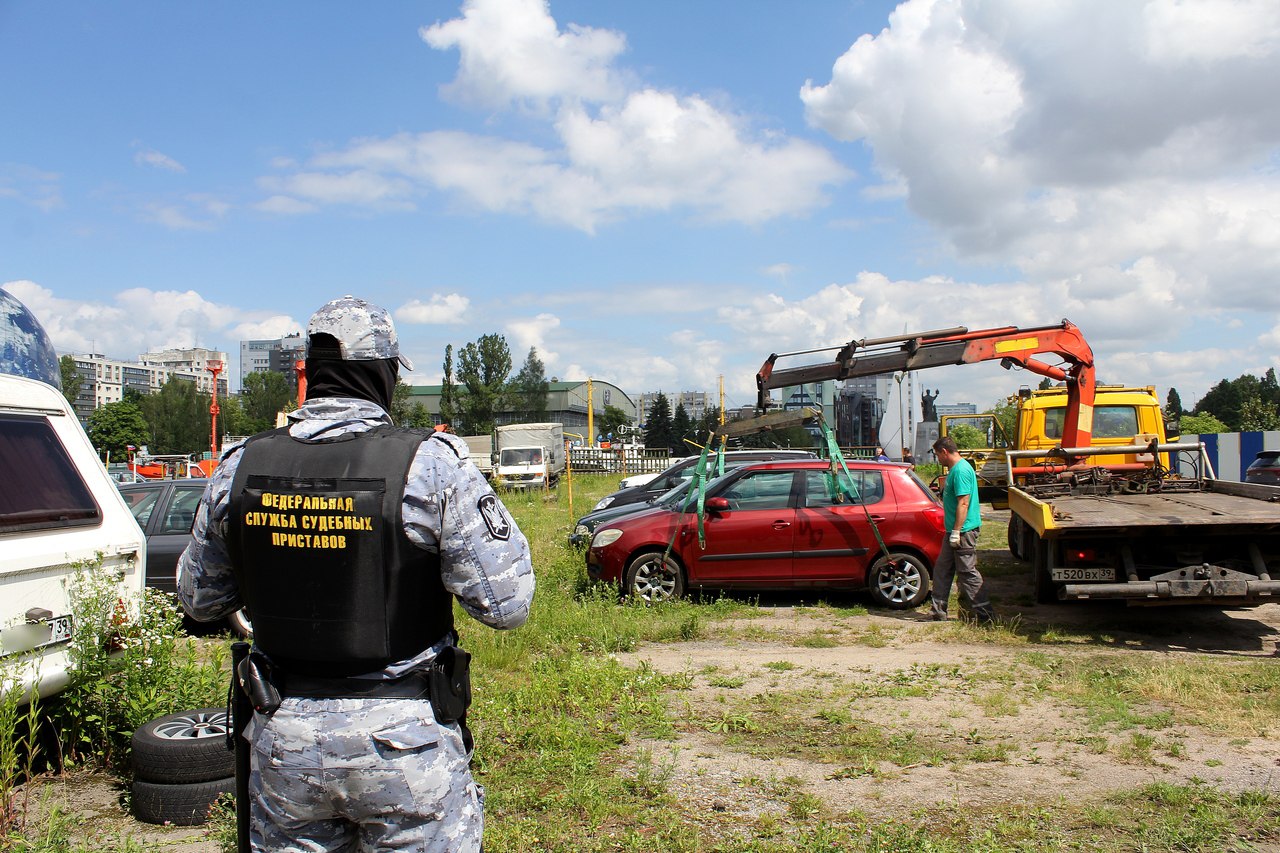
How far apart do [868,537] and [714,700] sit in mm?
3904

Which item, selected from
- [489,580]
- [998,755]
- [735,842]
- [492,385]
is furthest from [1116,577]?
[492,385]

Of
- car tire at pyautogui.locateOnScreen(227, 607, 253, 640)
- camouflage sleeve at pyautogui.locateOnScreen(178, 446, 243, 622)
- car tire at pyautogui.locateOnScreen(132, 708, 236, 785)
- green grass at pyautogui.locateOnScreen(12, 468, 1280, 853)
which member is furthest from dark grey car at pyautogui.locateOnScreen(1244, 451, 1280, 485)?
camouflage sleeve at pyautogui.locateOnScreen(178, 446, 243, 622)

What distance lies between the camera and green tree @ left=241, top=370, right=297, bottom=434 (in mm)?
92062

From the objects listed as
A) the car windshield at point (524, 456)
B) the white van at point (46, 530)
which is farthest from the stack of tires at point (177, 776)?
the car windshield at point (524, 456)

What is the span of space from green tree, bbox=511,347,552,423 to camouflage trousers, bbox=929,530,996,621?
3226 inches

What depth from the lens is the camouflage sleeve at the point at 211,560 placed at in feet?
7.83

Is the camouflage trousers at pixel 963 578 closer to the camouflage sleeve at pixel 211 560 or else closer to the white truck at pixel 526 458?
the camouflage sleeve at pixel 211 560

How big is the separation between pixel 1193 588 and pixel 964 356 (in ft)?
15.2

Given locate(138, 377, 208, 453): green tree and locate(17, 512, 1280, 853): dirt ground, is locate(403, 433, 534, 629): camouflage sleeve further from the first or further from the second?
locate(138, 377, 208, 453): green tree

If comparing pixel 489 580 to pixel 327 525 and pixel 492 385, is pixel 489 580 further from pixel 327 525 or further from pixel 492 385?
pixel 492 385

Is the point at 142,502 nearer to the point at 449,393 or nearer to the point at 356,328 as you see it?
the point at 356,328

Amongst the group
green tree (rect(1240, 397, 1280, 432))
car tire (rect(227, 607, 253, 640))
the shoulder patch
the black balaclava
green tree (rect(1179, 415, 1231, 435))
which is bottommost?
car tire (rect(227, 607, 253, 640))

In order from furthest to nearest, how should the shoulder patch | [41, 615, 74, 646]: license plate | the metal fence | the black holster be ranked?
the metal fence < [41, 615, 74, 646]: license plate < the black holster < the shoulder patch

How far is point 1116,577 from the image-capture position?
304 inches
